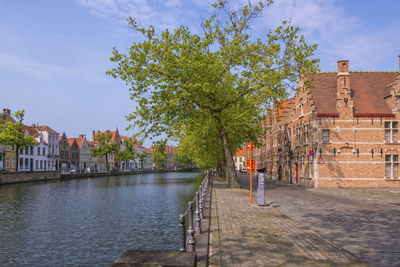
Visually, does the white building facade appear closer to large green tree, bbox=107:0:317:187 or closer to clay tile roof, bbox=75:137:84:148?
clay tile roof, bbox=75:137:84:148

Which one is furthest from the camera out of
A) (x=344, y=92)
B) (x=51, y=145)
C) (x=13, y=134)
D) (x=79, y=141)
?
(x=79, y=141)

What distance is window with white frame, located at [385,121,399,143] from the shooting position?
30.5 metres

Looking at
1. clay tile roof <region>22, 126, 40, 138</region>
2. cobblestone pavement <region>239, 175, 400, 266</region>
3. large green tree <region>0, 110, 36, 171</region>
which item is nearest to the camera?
cobblestone pavement <region>239, 175, 400, 266</region>

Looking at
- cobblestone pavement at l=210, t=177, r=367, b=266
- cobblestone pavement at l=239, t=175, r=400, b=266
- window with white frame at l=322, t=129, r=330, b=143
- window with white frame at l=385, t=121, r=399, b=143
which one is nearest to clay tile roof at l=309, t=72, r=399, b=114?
window with white frame at l=385, t=121, r=399, b=143

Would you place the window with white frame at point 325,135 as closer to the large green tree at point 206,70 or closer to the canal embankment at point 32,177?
the large green tree at point 206,70

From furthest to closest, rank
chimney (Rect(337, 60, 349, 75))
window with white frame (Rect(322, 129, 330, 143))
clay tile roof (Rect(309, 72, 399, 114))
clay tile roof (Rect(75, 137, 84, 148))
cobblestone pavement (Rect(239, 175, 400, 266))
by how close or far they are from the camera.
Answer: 1. clay tile roof (Rect(75, 137, 84, 148))
2. clay tile roof (Rect(309, 72, 399, 114))
3. window with white frame (Rect(322, 129, 330, 143))
4. chimney (Rect(337, 60, 349, 75))
5. cobblestone pavement (Rect(239, 175, 400, 266))

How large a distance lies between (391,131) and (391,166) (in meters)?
3.11

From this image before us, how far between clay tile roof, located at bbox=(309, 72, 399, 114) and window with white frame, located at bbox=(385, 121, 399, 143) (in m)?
1.08

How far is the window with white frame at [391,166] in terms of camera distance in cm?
3042

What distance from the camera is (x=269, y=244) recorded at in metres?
8.65

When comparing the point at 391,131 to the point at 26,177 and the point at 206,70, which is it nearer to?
the point at 206,70

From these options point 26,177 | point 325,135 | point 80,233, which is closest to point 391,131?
point 325,135

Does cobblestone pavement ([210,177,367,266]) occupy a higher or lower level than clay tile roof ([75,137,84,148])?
lower

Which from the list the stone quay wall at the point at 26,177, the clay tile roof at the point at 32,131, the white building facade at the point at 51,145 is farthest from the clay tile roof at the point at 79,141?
the stone quay wall at the point at 26,177
